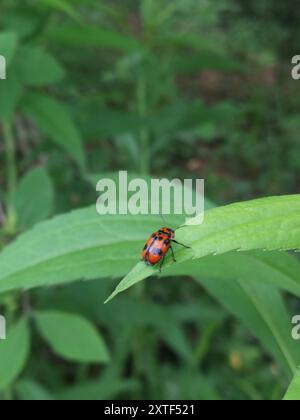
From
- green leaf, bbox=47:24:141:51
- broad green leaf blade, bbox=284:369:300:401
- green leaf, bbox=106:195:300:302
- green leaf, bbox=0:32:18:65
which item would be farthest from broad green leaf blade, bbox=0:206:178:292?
green leaf, bbox=47:24:141:51

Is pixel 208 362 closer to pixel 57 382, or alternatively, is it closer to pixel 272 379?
pixel 272 379

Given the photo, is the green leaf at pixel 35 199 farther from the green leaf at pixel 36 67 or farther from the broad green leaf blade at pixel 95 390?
the broad green leaf blade at pixel 95 390

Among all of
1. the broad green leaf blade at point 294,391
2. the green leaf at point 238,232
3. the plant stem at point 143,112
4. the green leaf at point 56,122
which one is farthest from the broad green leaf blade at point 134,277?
the plant stem at point 143,112

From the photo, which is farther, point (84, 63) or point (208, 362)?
point (208, 362)

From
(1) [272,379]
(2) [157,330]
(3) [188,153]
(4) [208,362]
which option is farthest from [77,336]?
(3) [188,153]

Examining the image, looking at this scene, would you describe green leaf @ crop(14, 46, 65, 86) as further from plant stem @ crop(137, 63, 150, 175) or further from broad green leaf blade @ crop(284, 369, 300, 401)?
broad green leaf blade @ crop(284, 369, 300, 401)

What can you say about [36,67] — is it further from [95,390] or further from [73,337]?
[95,390]

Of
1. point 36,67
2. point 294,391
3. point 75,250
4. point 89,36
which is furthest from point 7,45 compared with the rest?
point 294,391
